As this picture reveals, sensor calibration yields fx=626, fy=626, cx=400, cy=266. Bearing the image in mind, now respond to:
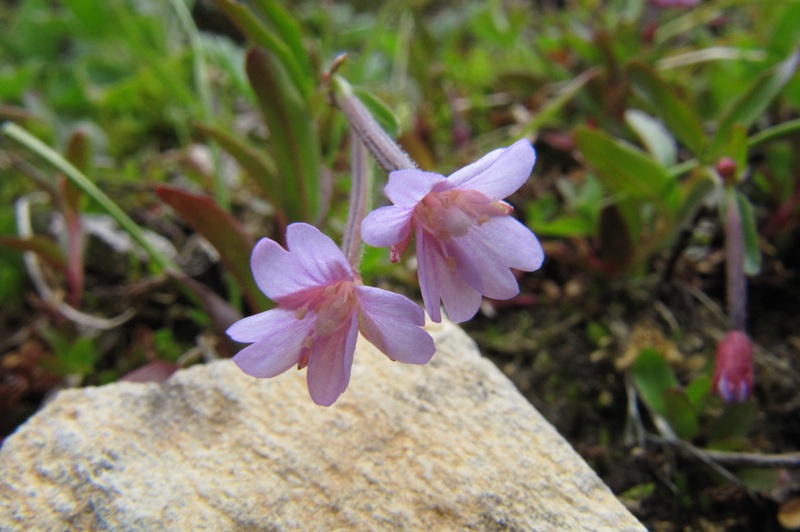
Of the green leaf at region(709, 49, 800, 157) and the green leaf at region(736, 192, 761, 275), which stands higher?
the green leaf at region(709, 49, 800, 157)

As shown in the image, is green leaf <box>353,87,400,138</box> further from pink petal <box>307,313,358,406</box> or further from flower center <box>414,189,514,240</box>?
pink petal <box>307,313,358,406</box>

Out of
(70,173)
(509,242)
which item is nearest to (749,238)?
(509,242)

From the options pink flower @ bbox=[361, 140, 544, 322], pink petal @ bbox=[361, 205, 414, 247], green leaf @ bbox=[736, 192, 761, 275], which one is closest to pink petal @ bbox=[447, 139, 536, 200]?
pink flower @ bbox=[361, 140, 544, 322]

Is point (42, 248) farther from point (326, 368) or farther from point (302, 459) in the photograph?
point (326, 368)

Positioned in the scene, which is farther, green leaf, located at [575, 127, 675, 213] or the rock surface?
green leaf, located at [575, 127, 675, 213]

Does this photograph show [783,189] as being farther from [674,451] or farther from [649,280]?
[674,451]

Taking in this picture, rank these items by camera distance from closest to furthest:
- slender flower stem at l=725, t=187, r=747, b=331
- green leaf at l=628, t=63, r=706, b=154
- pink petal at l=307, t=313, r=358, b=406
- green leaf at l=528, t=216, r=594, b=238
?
pink petal at l=307, t=313, r=358, b=406, slender flower stem at l=725, t=187, r=747, b=331, green leaf at l=628, t=63, r=706, b=154, green leaf at l=528, t=216, r=594, b=238

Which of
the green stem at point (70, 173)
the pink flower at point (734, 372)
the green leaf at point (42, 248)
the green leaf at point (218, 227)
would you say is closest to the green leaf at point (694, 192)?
the pink flower at point (734, 372)
